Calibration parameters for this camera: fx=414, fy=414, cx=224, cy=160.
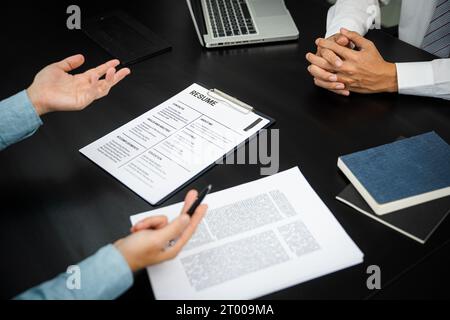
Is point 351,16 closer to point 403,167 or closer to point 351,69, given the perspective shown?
point 351,69

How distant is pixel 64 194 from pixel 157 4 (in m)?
0.87

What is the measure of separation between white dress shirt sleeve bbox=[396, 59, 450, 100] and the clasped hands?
0.07 feet

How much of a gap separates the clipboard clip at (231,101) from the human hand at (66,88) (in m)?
0.23

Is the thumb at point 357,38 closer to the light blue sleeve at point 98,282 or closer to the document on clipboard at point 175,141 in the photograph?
the document on clipboard at point 175,141

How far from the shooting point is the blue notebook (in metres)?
0.79

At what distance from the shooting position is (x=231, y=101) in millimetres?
1043

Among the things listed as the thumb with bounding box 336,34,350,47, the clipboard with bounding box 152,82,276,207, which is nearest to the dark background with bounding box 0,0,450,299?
the clipboard with bounding box 152,82,276,207

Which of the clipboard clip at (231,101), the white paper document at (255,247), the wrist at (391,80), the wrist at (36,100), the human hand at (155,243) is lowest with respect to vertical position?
the white paper document at (255,247)

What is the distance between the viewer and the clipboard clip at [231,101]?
3.35 feet

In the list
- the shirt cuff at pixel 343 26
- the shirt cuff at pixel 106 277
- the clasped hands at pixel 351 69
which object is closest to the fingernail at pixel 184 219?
the shirt cuff at pixel 106 277

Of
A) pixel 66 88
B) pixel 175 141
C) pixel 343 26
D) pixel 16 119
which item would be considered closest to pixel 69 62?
pixel 66 88

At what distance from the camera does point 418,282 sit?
71 cm
